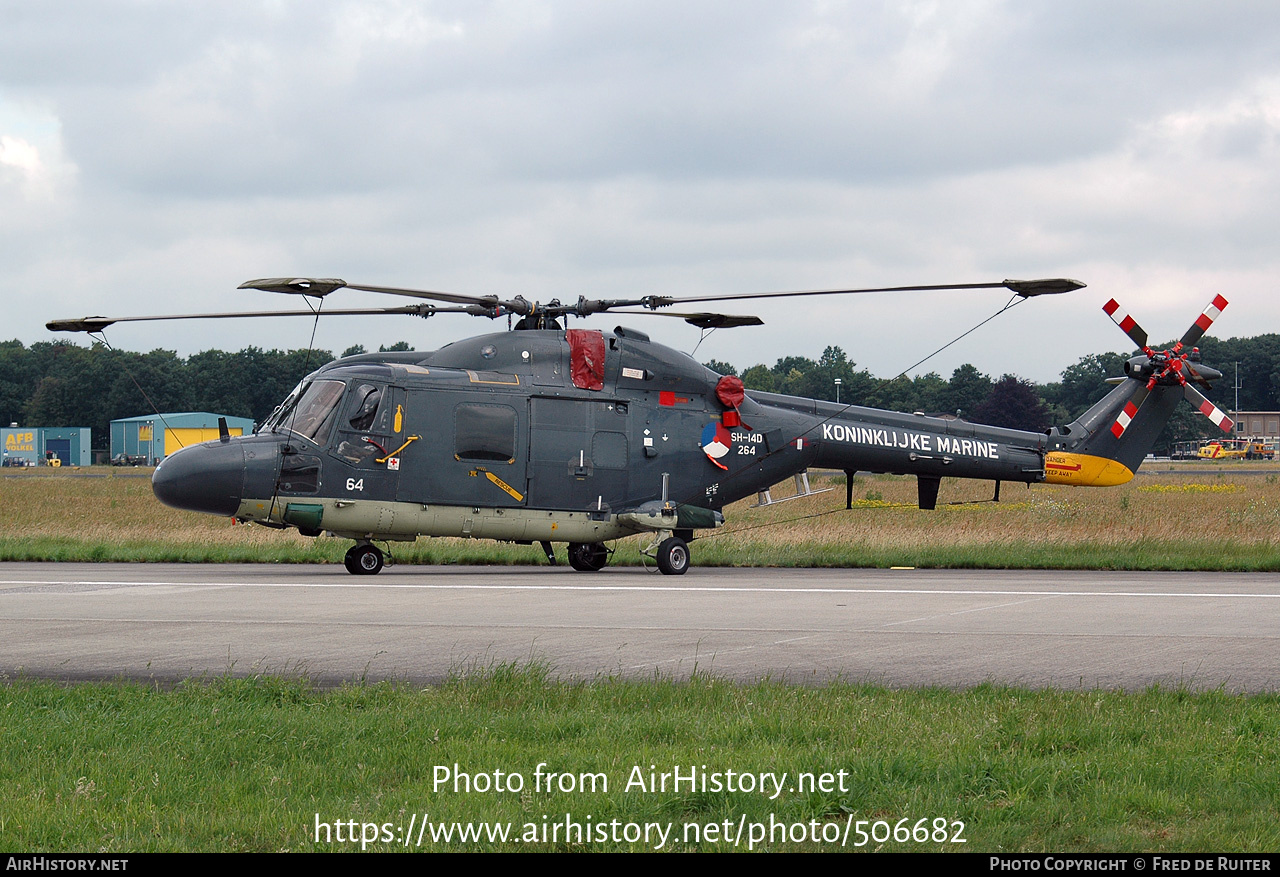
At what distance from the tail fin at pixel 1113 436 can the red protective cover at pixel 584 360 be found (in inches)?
377

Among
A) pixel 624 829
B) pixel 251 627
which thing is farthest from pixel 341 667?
pixel 624 829

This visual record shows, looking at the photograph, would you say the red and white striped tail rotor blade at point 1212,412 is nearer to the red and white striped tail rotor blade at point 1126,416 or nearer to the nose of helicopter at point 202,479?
the red and white striped tail rotor blade at point 1126,416

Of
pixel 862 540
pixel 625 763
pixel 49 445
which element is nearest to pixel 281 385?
pixel 49 445

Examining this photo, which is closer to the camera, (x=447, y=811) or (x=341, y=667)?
(x=447, y=811)

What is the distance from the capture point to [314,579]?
736 inches

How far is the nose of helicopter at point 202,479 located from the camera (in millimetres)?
17859

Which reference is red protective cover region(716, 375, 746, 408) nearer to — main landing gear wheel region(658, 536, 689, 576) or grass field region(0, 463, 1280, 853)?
main landing gear wheel region(658, 536, 689, 576)

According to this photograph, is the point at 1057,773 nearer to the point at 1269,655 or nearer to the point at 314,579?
the point at 1269,655

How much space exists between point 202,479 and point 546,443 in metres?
5.40

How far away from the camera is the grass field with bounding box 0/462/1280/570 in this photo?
903 inches

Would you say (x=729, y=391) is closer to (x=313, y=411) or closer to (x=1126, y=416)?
(x=313, y=411)

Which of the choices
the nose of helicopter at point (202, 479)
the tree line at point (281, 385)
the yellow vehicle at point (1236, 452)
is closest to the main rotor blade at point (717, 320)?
the nose of helicopter at point (202, 479)

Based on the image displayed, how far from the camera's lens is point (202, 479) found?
17.9 metres

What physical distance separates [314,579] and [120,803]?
43.9 feet
